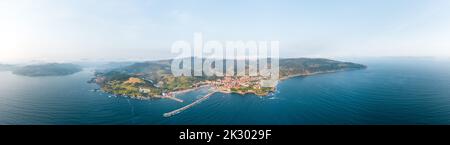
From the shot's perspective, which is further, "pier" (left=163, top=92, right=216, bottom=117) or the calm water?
"pier" (left=163, top=92, right=216, bottom=117)

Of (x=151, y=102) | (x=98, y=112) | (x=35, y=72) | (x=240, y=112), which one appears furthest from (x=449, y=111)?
(x=35, y=72)

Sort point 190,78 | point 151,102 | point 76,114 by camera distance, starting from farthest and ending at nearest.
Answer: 1. point 190,78
2. point 151,102
3. point 76,114

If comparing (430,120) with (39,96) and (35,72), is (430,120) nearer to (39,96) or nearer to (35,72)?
(39,96)

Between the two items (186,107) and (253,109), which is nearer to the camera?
(253,109)

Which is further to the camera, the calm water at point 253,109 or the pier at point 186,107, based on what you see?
the pier at point 186,107

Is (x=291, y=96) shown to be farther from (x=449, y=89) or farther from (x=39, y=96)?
(x=39, y=96)

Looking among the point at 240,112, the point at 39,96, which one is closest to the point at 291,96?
the point at 240,112
